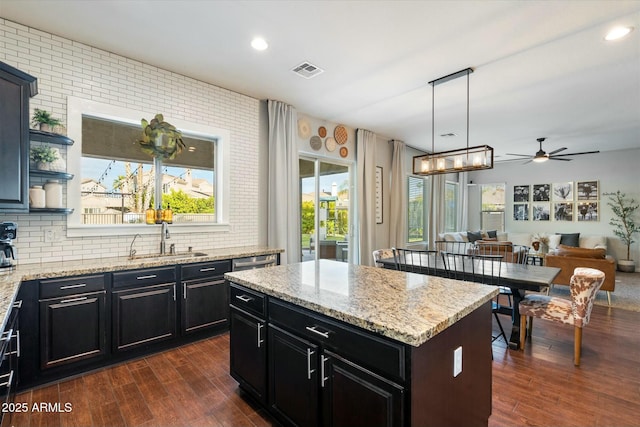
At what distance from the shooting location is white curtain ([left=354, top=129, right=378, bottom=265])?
5.90 m

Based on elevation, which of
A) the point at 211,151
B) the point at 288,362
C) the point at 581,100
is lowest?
the point at 288,362

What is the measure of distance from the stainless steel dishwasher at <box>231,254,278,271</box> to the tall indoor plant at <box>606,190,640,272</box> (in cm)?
850

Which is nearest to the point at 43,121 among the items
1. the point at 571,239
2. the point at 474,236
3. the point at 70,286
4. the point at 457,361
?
the point at 70,286

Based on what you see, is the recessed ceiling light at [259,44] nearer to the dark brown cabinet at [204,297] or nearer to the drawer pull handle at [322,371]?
the dark brown cabinet at [204,297]

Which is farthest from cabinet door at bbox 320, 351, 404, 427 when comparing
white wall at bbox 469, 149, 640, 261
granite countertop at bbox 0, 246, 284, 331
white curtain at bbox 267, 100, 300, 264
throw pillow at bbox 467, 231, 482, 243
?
white wall at bbox 469, 149, 640, 261

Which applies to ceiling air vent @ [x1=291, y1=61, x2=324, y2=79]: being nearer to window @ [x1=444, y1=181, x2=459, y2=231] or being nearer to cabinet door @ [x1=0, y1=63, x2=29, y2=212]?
cabinet door @ [x1=0, y1=63, x2=29, y2=212]

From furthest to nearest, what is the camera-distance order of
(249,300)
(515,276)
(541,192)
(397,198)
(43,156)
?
1. (541,192)
2. (397,198)
3. (515,276)
4. (43,156)
5. (249,300)

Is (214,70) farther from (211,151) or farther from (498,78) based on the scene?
(498,78)

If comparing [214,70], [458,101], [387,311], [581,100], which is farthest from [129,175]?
[581,100]

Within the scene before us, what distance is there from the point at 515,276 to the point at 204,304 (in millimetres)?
3183

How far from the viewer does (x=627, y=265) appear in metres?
7.20

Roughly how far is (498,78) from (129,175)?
452cm

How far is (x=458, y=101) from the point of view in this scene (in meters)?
4.47

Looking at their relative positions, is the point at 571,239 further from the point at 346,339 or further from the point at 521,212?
the point at 346,339
